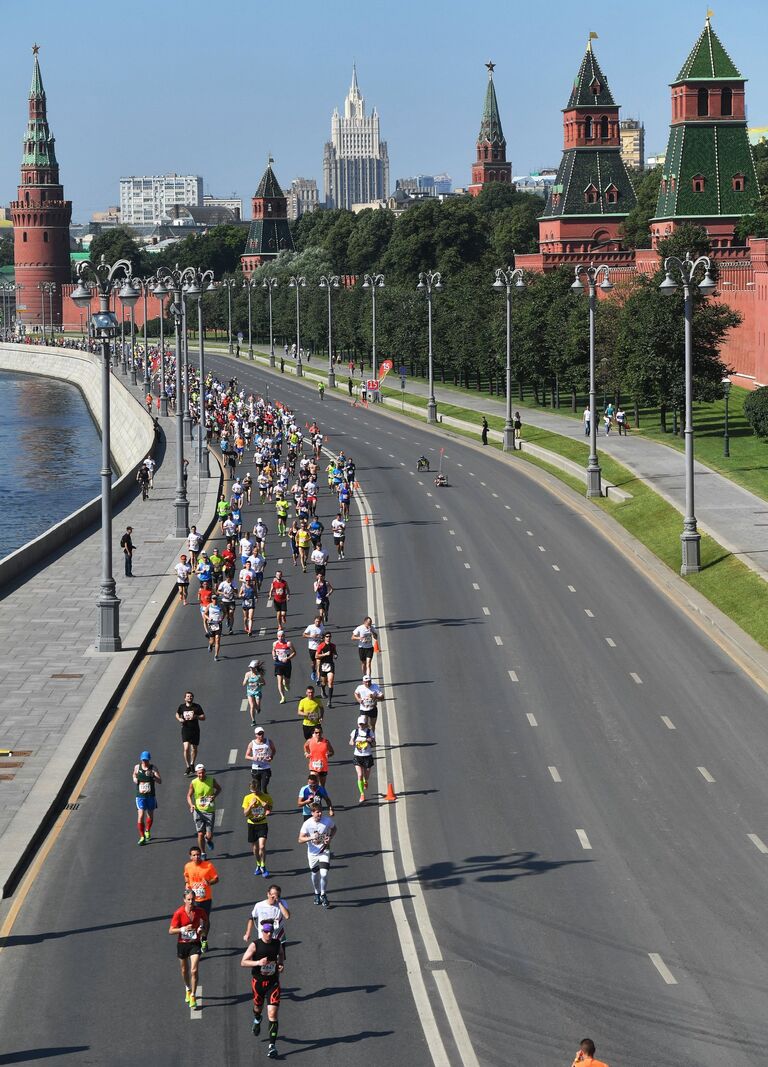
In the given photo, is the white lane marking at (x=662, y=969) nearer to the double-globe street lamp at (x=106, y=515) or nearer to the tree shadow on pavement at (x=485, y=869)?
the tree shadow on pavement at (x=485, y=869)

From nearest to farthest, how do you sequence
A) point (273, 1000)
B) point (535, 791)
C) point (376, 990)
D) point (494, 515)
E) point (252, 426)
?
point (273, 1000), point (376, 990), point (535, 791), point (494, 515), point (252, 426)

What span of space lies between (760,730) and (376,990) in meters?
12.8

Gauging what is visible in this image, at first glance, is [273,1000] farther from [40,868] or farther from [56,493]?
[56,493]

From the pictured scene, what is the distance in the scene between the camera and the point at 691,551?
44375 millimetres

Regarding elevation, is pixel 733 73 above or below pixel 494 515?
above

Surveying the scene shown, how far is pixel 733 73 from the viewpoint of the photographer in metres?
113

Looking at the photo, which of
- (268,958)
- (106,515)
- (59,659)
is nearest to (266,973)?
(268,958)

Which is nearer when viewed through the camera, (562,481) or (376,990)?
(376,990)

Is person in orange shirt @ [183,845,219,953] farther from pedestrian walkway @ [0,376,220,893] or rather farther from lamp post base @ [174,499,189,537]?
lamp post base @ [174,499,189,537]

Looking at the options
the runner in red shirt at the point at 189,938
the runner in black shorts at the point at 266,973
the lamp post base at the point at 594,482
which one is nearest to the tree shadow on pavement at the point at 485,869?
the runner in red shirt at the point at 189,938

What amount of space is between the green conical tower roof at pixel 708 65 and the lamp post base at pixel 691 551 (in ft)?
247

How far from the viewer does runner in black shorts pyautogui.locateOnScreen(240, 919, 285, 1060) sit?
17266 millimetres

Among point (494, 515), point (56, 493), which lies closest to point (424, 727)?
point (494, 515)

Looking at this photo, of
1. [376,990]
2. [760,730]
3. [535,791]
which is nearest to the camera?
[376,990]
